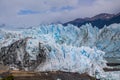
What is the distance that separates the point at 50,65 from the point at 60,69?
4.81 feet

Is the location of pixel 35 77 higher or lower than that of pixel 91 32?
lower

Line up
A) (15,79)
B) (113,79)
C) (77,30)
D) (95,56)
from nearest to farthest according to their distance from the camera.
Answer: (15,79) < (113,79) < (95,56) < (77,30)

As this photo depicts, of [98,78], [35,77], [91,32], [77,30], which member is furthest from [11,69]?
[91,32]

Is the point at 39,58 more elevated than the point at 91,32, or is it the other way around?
the point at 91,32

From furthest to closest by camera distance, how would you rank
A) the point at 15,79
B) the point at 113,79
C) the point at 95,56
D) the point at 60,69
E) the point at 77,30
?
the point at 77,30
the point at 95,56
the point at 60,69
the point at 113,79
the point at 15,79

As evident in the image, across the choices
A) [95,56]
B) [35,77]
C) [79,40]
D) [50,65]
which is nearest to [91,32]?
[79,40]

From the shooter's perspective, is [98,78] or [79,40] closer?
[98,78]

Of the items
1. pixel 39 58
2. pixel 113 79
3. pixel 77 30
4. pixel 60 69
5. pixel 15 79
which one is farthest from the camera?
pixel 77 30

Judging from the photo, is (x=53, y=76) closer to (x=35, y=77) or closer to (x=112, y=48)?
(x=35, y=77)

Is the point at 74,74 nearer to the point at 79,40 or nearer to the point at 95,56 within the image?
the point at 95,56

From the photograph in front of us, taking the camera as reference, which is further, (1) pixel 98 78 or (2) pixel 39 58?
(2) pixel 39 58

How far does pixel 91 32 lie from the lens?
81.1 metres

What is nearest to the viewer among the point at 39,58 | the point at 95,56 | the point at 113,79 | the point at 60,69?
the point at 113,79

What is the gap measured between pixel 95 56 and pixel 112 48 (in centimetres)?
2734
